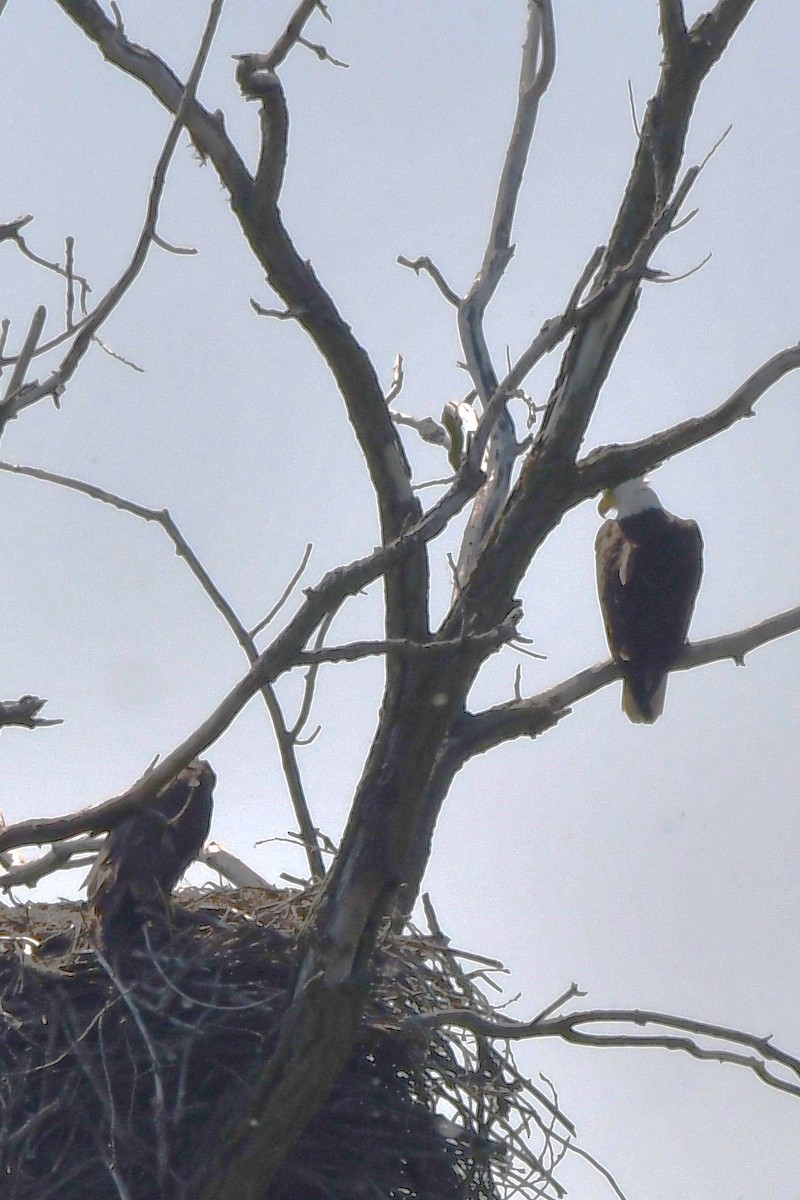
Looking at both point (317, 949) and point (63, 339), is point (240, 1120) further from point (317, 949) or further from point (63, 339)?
point (63, 339)

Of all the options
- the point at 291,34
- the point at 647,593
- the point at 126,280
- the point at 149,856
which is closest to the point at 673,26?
the point at 291,34

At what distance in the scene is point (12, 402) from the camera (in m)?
2.89

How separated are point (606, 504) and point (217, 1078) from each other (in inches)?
175

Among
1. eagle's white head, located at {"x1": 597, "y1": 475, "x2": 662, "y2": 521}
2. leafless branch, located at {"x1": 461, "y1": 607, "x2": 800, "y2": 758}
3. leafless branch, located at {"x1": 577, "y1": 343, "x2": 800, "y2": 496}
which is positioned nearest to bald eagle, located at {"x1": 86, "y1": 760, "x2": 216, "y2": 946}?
leafless branch, located at {"x1": 461, "y1": 607, "x2": 800, "y2": 758}

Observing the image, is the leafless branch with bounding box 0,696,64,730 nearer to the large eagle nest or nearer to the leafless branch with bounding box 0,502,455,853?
the leafless branch with bounding box 0,502,455,853

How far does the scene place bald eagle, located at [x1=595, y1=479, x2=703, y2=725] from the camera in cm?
595

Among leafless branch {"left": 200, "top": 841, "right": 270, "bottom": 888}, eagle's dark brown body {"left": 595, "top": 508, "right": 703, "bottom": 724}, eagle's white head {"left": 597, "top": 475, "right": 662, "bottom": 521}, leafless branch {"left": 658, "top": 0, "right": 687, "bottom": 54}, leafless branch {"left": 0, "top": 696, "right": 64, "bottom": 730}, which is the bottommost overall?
leafless branch {"left": 0, "top": 696, "right": 64, "bottom": 730}

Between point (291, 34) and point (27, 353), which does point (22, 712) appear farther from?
point (291, 34)

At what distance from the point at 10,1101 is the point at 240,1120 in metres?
0.90

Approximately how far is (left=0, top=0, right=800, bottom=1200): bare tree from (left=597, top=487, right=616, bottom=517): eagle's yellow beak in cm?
315

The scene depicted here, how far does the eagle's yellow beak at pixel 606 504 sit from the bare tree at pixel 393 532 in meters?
3.15

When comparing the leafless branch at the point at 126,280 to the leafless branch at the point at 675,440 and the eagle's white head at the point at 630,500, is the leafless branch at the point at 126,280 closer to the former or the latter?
the leafless branch at the point at 675,440

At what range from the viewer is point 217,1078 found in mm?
4113

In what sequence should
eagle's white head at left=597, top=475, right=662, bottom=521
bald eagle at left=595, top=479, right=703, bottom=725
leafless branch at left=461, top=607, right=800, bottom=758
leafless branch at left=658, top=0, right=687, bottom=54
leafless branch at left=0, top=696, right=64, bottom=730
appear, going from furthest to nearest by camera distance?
eagle's white head at left=597, top=475, right=662, bottom=521
bald eagle at left=595, top=479, right=703, bottom=725
leafless branch at left=461, top=607, right=800, bottom=758
leafless branch at left=658, top=0, right=687, bottom=54
leafless branch at left=0, top=696, right=64, bottom=730
